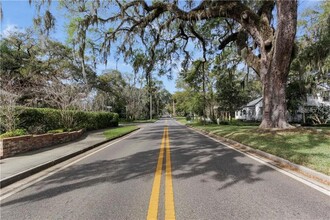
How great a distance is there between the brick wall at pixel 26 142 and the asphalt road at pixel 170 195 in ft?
12.1

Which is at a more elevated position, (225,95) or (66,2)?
(66,2)

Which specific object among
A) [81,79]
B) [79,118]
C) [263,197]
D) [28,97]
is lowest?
[263,197]

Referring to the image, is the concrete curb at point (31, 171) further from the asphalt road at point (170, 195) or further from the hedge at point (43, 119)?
the hedge at point (43, 119)

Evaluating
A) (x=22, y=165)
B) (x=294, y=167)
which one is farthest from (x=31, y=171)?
(x=294, y=167)

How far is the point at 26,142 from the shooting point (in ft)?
36.0

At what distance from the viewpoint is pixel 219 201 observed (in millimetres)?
4555

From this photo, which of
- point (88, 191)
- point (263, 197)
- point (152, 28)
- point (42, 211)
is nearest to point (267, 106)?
point (152, 28)

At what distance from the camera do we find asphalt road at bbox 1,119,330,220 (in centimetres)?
410

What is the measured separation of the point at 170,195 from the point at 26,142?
8.32 meters

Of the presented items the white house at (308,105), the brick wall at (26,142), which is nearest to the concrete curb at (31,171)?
the brick wall at (26,142)

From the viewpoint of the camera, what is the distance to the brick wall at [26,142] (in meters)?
9.61

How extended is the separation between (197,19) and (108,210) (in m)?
14.2

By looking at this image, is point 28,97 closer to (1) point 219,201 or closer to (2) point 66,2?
(2) point 66,2

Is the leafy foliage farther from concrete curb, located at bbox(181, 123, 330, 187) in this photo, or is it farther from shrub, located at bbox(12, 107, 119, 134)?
concrete curb, located at bbox(181, 123, 330, 187)
